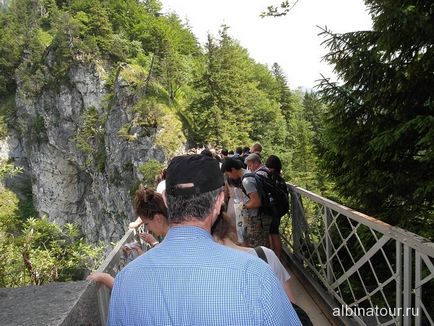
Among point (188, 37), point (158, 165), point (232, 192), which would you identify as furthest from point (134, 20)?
point (232, 192)

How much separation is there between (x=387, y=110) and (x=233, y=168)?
198cm

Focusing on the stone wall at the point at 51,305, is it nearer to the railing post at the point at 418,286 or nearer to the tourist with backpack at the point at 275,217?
the railing post at the point at 418,286

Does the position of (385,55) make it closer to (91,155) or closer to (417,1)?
(417,1)

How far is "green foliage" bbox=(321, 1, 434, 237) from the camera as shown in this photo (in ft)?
12.8

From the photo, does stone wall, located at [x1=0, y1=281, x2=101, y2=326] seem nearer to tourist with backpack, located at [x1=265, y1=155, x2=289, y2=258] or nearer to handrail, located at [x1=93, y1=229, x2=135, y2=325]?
handrail, located at [x1=93, y1=229, x2=135, y2=325]

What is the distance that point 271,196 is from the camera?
491 cm

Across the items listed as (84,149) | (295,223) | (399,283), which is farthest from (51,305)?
(84,149)

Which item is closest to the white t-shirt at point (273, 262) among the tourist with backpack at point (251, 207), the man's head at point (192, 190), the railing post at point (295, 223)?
the man's head at point (192, 190)

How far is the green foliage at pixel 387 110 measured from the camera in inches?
153

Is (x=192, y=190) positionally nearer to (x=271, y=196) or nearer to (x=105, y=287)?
(x=105, y=287)

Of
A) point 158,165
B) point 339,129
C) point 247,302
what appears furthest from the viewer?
point 158,165

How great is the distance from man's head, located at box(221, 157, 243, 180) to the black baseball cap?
11.0 feet

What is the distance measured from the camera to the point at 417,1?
392 cm

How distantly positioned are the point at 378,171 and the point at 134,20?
5814cm
